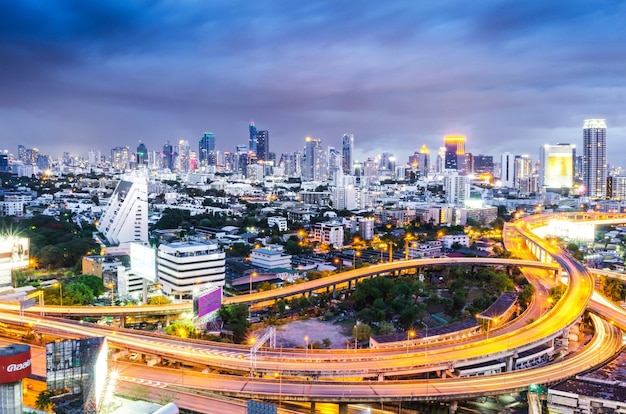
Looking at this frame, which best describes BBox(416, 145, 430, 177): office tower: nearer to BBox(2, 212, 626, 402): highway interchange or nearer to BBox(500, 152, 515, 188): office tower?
BBox(500, 152, 515, 188): office tower

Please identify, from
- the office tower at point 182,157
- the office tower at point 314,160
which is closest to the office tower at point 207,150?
the office tower at point 182,157

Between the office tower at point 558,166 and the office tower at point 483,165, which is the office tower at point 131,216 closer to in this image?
the office tower at point 558,166

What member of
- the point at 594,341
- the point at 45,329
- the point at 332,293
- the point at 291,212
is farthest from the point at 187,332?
the point at 291,212

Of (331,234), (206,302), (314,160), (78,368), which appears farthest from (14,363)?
(314,160)

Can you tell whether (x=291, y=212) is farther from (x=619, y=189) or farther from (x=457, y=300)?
(x=619, y=189)

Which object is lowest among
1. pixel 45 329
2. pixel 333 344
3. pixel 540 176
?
pixel 333 344

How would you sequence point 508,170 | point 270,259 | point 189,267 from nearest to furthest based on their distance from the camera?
1. point 189,267
2. point 270,259
3. point 508,170

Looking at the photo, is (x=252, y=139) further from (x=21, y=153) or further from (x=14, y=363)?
(x=14, y=363)
